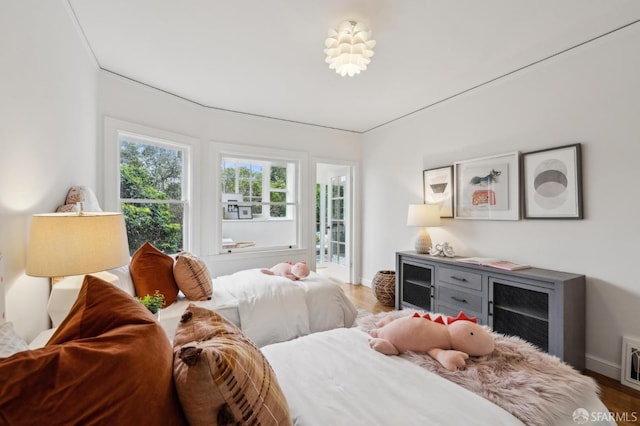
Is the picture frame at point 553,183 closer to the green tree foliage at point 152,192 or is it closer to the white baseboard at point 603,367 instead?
the white baseboard at point 603,367

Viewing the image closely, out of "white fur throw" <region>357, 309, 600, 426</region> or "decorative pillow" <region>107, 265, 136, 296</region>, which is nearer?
"white fur throw" <region>357, 309, 600, 426</region>

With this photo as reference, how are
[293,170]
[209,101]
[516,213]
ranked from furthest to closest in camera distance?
[293,170] < [209,101] < [516,213]

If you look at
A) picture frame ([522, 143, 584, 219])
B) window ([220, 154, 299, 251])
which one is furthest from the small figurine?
window ([220, 154, 299, 251])

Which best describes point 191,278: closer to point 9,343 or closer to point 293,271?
point 293,271

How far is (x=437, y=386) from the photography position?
1.13 m

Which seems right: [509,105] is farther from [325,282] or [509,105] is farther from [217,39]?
[217,39]

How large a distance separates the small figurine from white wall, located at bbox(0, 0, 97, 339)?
11.0ft

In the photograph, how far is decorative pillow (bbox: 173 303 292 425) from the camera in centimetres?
66

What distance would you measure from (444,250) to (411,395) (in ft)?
7.93

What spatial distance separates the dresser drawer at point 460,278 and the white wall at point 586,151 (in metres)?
0.46

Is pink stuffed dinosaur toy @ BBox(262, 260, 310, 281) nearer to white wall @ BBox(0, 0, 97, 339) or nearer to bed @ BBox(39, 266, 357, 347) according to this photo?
bed @ BBox(39, 266, 357, 347)

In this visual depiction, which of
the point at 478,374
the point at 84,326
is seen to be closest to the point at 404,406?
the point at 478,374

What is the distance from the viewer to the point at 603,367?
87.7 inches

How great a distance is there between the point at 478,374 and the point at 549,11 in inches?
92.2
